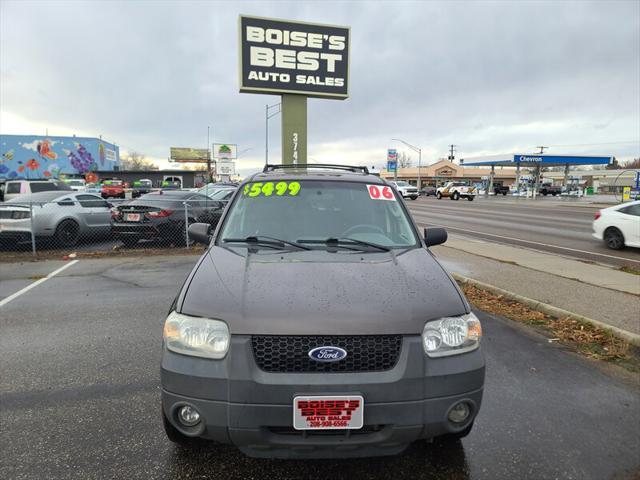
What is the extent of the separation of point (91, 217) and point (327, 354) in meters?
12.1

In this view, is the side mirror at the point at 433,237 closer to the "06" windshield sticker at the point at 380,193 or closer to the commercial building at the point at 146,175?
the "06" windshield sticker at the point at 380,193

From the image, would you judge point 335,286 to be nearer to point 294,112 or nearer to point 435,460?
point 435,460

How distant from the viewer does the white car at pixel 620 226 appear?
11.7 meters

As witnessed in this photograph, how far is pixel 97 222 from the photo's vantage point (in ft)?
40.7

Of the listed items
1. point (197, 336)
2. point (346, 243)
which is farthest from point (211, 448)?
point (346, 243)

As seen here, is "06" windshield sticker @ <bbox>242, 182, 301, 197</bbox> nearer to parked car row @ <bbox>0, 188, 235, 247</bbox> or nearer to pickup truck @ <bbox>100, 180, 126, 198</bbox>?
parked car row @ <bbox>0, 188, 235, 247</bbox>

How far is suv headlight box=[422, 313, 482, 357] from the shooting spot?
2.30 metres

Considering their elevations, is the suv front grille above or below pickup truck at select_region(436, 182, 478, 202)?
below

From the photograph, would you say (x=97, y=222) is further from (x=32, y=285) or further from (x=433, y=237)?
(x=433, y=237)

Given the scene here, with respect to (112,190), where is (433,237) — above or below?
below

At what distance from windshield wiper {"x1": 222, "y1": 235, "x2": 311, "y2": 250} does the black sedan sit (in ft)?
28.0

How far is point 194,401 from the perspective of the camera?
2205 millimetres

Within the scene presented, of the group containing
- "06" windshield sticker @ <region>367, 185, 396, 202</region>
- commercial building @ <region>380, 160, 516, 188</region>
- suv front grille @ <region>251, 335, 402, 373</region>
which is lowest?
suv front grille @ <region>251, 335, 402, 373</region>

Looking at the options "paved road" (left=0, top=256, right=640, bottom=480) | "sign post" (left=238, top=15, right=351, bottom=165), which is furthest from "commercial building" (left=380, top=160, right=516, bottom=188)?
"paved road" (left=0, top=256, right=640, bottom=480)
